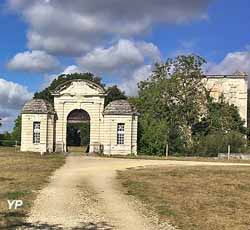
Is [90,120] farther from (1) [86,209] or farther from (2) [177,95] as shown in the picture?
(1) [86,209]

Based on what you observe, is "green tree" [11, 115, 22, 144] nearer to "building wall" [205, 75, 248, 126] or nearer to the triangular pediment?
the triangular pediment

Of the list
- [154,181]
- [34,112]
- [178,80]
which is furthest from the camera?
[178,80]

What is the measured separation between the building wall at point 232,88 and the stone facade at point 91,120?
79.5 feet

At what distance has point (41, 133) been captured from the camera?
4994cm

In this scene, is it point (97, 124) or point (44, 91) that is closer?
point (97, 124)

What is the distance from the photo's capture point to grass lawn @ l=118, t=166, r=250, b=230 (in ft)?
41.1

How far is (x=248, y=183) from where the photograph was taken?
22188 millimetres

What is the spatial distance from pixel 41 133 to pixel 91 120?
16.2 ft

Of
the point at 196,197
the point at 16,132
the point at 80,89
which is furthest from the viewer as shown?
the point at 16,132

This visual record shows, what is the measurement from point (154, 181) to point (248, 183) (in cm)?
401

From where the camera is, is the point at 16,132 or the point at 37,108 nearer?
the point at 37,108

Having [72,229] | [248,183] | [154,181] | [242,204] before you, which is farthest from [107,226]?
[248,183]

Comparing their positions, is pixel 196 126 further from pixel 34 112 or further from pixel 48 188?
pixel 48 188

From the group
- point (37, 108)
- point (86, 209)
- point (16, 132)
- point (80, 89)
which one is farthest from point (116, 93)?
point (86, 209)
